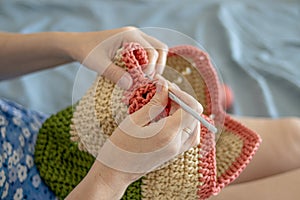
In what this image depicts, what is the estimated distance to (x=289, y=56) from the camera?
98 centimetres

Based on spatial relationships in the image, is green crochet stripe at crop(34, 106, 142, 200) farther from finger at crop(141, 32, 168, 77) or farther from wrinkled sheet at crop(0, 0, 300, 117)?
wrinkled sheet at crop(0, 0, 300, 117)

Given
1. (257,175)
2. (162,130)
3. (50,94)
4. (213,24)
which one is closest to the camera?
(162,130)

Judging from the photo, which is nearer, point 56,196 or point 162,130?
point 162,130

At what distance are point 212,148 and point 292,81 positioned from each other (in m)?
0.44

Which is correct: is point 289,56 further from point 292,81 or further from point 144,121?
point 144,121

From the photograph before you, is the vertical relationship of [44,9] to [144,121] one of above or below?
below

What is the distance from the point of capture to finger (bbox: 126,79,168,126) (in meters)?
0.46

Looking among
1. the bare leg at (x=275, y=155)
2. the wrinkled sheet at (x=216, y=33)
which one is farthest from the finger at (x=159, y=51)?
the wrinkled sheet at (x=216, y=33)

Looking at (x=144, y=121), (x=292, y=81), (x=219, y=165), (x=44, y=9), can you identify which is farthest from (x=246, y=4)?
(x=144, y=121)

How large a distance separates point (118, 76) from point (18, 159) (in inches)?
6.7

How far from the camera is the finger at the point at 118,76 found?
20.9 inches

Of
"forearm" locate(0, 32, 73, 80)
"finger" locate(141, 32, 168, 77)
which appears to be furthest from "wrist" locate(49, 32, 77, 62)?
"finger" locate(141, 32, 168, 77)

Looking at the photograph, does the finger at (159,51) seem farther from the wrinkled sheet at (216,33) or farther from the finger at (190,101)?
the wrinkled sheet at (216,33)

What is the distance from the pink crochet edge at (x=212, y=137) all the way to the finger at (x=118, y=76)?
3.8 inches
